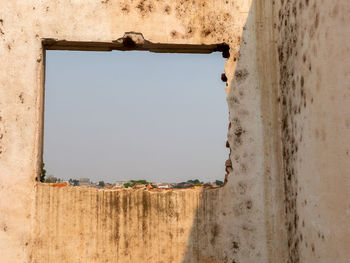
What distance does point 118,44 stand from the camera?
4.52 meters

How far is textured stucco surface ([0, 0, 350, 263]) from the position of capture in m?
4.03

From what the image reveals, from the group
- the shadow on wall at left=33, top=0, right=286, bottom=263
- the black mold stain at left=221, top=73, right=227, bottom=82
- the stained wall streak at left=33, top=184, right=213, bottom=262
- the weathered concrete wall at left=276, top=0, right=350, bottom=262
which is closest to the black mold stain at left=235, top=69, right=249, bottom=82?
the black mold stain at left=221, top=73, right=227, bottom=82

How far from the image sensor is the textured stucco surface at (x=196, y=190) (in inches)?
159

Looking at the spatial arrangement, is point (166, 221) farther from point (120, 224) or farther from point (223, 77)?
point (223, 77)

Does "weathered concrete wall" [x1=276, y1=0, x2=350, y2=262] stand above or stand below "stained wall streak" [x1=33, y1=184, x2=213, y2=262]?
above

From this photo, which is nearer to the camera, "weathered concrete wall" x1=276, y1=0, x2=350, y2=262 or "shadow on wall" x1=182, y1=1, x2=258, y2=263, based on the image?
"weathered concrete wall" x1=276, y1=0, x2=350, y2=262

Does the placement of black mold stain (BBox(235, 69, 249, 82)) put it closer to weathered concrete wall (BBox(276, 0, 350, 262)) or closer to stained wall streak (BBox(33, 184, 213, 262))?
weathered concrete wall (BBox(276, 0, 350, 262))

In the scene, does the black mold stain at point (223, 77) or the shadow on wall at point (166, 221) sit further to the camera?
the black mold stain at point (223, 77)

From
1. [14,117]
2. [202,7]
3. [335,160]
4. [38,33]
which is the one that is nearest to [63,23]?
[38,33]

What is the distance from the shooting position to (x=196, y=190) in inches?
170

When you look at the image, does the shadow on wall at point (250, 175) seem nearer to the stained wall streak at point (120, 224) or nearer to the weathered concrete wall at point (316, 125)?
the stained wall streak at point (120, 224)

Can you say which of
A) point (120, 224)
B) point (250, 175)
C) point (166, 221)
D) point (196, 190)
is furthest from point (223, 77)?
point (120, 224)

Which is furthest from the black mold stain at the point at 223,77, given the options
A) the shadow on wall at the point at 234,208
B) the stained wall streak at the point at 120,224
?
the stained wall streak at the point at 120,224

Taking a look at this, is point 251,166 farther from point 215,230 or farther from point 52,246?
point 52,246
